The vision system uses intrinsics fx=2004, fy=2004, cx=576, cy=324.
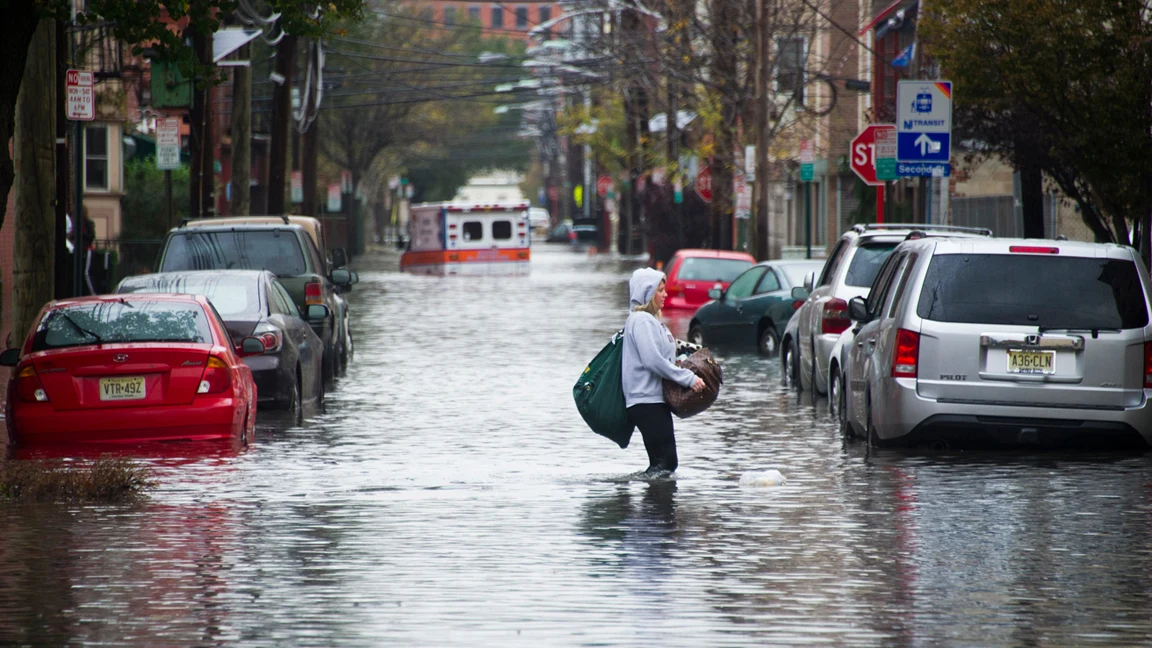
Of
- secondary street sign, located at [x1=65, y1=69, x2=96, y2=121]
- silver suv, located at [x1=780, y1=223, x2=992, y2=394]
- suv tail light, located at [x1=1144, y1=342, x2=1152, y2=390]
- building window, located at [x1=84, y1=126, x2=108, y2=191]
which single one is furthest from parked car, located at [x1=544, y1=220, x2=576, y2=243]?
suv tail light, located at [x1=1144, y1=342, x2=1152, y2=390]

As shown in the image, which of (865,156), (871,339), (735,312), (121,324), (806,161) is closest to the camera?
(871,339)

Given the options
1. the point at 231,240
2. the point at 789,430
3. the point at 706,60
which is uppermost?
the point at 706,60

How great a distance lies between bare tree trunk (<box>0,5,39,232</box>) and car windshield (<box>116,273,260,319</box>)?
4.24 metres

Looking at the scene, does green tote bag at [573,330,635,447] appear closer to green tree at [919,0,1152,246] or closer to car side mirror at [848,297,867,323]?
car side mirror at [848,297,867,323]

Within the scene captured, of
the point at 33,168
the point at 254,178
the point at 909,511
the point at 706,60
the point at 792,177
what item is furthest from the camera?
the point at 254,178

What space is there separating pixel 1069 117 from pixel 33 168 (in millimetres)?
9933

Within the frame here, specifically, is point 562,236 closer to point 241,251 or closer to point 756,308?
point 756,308

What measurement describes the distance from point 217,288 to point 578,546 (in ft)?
26.5

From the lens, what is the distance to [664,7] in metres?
52.4

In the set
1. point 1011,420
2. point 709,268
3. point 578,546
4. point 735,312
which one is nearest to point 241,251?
point 735,312

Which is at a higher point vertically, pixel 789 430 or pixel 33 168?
pixel 33 168

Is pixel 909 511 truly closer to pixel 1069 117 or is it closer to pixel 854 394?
pixel 854 394

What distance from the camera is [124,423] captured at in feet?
46.2

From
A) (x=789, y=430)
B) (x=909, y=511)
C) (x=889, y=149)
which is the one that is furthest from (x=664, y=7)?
(x=909, y=511)
